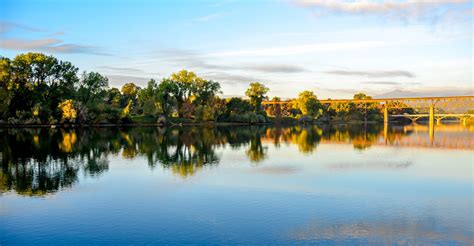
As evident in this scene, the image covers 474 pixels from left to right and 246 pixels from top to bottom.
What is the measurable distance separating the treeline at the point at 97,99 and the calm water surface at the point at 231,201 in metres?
61.3

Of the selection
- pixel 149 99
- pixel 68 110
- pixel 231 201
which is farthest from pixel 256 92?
pixel 231 201

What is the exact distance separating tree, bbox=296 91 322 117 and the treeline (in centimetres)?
2481

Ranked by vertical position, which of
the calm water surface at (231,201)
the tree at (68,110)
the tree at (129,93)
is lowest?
the calm water surface at (231,201)

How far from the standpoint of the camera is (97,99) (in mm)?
117312

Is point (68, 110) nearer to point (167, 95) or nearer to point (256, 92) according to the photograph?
point (167, 95)

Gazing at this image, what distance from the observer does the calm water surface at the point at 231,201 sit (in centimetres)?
1806

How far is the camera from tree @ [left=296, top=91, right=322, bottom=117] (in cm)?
17662

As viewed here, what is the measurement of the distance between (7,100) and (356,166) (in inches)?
3338

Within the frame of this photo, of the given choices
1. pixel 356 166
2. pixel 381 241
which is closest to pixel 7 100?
pixel 356 166

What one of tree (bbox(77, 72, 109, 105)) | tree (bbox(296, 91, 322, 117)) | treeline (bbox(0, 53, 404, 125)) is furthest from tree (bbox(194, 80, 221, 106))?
tree (bbox(296, 91, 322, 117))

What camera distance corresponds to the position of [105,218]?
67.4ft

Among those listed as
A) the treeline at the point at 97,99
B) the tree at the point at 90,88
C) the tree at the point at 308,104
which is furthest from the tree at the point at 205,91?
the tree at the point at 308,104

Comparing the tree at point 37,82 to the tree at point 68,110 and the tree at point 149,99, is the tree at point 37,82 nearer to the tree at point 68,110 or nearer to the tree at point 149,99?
the tree at point 68,110

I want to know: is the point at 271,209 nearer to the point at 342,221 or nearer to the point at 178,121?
the point at 342,221
